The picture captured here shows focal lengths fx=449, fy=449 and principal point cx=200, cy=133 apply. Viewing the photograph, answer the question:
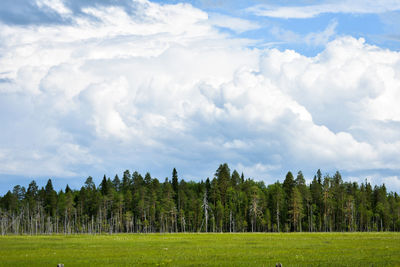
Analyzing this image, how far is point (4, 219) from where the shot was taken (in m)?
166

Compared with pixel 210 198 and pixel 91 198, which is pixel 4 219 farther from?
pixel 210 198

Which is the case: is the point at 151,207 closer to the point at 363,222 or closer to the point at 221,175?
the point at 221,175

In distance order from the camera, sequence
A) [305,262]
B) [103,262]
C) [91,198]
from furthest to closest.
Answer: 1. [91,198]
2. [103,262]
3. [305,262]

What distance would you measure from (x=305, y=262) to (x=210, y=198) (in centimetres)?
12563

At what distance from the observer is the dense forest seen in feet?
504

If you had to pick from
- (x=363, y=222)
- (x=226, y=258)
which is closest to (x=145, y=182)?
(x=363, y=222)

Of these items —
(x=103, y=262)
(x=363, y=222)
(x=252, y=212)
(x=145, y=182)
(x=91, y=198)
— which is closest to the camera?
(x=103, y=262)

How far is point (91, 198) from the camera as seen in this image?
570ft

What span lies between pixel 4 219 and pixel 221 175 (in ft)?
269

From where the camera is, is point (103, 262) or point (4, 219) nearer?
point (103, 262)

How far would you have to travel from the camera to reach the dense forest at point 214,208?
504 feet

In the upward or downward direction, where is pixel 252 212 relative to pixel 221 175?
downward

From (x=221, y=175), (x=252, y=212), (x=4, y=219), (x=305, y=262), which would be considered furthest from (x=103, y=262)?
(x=4, y=219)

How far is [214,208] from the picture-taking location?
15950 centimetres
